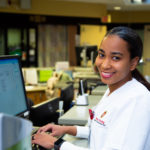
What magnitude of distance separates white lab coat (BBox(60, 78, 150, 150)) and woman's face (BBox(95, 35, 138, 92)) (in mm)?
63

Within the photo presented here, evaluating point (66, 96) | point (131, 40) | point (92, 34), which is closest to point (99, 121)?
point (131, 40)

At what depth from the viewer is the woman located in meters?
1.13

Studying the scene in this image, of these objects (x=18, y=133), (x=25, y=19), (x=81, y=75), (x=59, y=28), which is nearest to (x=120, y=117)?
(x=18, y=133)

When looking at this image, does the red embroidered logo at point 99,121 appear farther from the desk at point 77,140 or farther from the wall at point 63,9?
the wall at point 63,9

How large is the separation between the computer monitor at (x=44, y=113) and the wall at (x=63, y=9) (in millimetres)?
6731

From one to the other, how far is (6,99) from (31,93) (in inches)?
164

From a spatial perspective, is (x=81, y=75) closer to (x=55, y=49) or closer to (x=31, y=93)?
(x=31, y=93)

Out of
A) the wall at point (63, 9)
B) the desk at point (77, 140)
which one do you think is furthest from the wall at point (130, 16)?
the desk at point (77, 140)

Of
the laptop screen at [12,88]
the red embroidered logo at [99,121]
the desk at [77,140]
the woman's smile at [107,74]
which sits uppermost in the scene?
the woman's smile at [107,74]

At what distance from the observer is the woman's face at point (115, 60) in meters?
1.25

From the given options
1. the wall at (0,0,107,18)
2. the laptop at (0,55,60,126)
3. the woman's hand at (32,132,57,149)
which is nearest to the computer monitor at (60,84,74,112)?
the laptop at (0,55,60,126)

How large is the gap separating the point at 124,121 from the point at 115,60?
291 mm

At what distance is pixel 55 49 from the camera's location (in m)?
9.45

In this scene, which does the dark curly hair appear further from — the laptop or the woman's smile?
the laptop
